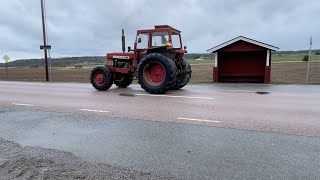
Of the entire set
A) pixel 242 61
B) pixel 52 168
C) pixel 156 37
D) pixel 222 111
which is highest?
pixel 156 37

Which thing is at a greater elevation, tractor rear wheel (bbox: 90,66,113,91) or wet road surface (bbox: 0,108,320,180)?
tractor rear wheel (bbox: 90,66,113,91)

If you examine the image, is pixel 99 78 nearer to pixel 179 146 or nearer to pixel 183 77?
pixel 183 77

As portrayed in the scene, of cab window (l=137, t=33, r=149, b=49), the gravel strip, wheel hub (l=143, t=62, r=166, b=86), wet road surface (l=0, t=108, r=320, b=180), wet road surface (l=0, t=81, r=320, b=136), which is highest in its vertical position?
cab window (l=137, t=33, r=149, b=49)

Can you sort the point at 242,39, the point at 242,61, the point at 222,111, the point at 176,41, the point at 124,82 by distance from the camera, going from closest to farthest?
the point at 222,111, the point at 176,41, the point at 124,82, the point at 242,39, the point at 242,61

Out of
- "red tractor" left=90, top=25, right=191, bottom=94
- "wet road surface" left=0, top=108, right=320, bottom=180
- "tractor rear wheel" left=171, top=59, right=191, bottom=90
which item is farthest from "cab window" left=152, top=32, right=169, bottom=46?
"wet road surface" left=0, top=108, right=320, bottom=180

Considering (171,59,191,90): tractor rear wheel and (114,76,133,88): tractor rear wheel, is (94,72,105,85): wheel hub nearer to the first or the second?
(114,76,133,88): tractor rear wheel

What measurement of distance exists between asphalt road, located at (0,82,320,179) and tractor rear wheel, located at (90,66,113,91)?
4376mm

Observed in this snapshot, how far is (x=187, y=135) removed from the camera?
→ 17.0 feet

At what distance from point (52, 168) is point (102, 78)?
9586mm

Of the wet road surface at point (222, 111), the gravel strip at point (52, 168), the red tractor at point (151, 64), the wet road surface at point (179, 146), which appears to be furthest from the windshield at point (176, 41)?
the gravel strip at point (52, 168)

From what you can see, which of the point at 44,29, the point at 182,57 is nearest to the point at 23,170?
the point at 182,57

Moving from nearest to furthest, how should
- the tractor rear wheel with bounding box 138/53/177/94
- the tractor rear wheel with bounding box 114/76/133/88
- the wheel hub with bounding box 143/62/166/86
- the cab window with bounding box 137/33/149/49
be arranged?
the tractor rear wheel with bounding box 138/53/177/94, the wheel hub with bounding box 143/62/166/86, the cab window with bounding box 137/33/149/49, the tractor rear wheel with bounding box 114/76/133/88

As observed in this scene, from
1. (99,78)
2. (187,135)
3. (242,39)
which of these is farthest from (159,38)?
(187,135)

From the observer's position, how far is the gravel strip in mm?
3521
